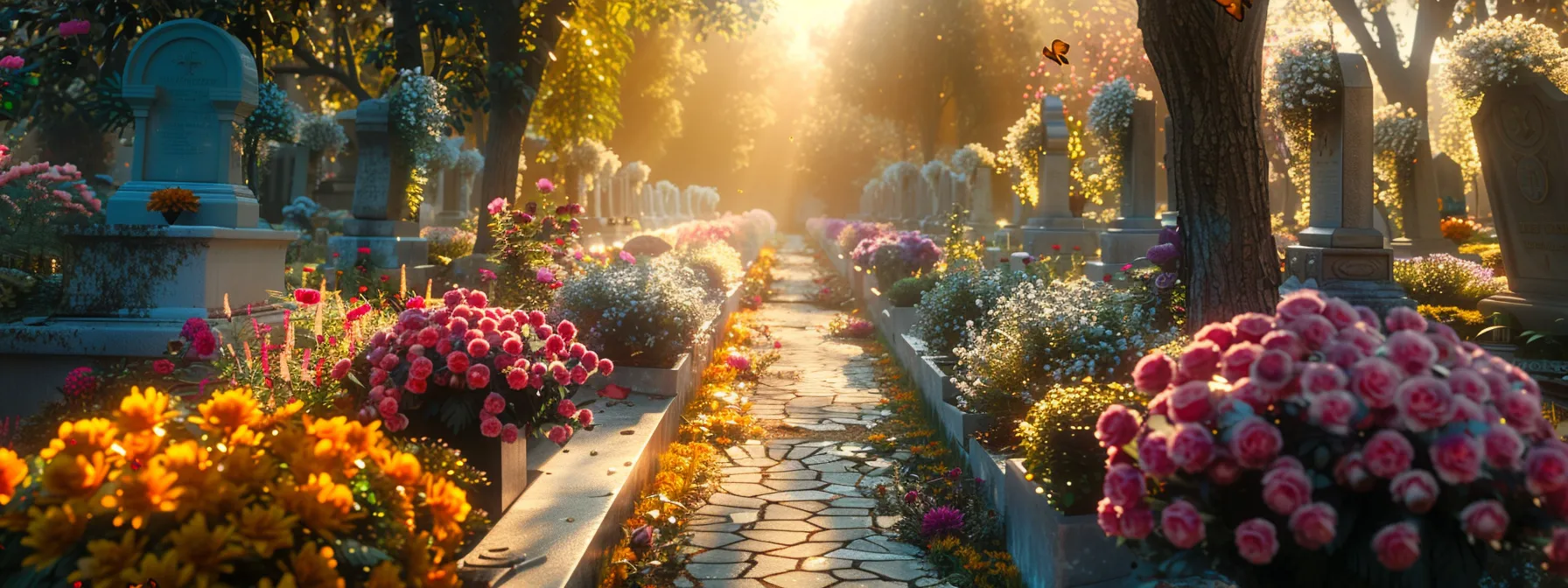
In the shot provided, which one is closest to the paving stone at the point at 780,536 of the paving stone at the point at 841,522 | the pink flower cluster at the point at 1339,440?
the paving stone at the point at 841,522

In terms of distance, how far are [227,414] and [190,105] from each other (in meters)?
6.82

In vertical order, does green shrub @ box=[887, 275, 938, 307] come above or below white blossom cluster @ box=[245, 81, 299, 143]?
below

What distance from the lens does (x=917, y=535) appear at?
551cm

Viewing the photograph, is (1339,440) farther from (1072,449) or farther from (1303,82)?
(1303,82)

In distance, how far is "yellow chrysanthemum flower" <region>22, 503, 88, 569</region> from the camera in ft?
8.14

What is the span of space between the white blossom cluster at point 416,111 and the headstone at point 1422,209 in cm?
1540

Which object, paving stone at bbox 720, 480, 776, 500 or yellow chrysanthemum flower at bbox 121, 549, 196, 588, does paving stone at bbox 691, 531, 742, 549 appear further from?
yellow chrysanthemum flower at bbox 121, 549, 196, 588

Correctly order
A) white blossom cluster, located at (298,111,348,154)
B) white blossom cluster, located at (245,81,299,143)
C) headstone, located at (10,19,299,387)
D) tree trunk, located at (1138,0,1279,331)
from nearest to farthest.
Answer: tree trunk, located at (1138,0,1279,331) < headstone, located at (10,19,299,387) < white blossom cluster, located at (245,81,299,143) < white blossom cluster, located at (298,111,348,154)

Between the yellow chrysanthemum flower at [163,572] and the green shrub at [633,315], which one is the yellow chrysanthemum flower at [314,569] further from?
the green shrub at [633,315]

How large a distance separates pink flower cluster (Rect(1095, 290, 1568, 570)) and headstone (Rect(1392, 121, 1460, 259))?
1751 centimetres

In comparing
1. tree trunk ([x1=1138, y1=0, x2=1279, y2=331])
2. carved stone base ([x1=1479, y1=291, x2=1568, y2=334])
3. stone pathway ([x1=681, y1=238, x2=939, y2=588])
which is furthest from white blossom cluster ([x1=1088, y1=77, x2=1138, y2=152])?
tree trunk ([x1=1138, y1=0, x2=1279, y2=331])

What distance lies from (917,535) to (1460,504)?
3.32 metres

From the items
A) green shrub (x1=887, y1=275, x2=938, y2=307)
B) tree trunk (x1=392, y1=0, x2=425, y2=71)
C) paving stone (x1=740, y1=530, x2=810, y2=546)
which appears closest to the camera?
paving stone (x1=740, y1=530, x2=810, y2=546)

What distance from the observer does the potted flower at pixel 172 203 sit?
7898mm
